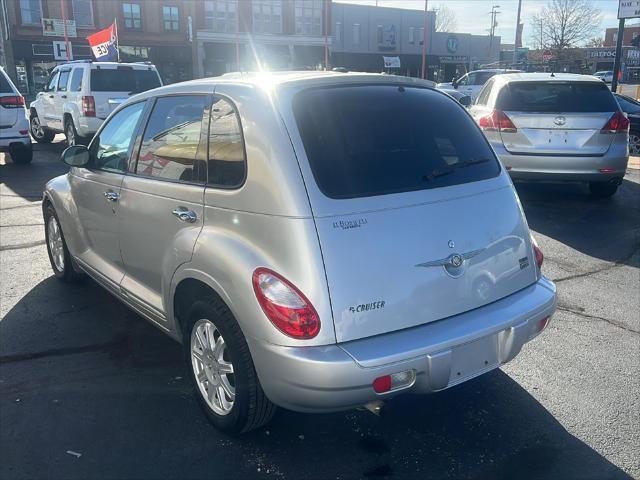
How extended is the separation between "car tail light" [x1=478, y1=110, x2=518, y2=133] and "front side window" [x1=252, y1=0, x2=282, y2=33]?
4356cm

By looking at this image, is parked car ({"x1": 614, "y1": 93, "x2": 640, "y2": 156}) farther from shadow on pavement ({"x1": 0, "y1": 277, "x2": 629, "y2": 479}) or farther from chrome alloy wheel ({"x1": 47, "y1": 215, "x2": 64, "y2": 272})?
chrome alloy wheel ({"x1": 47, "y1": 215, "x2": 64, "y2": 272})

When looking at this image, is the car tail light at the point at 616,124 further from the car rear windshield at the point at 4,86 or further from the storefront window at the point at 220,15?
the storefront window at the point at 220,15

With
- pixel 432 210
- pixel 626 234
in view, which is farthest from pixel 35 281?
pixel 626 234

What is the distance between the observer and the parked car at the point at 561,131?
7.68m

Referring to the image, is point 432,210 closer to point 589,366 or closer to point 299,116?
point 299,116

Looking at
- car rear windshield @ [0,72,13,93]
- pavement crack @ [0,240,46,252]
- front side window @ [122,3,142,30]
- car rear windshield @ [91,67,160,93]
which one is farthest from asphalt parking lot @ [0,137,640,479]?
front side window @ [122,3,142,30]

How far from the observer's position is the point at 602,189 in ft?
28.5

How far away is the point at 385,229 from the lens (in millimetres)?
2707

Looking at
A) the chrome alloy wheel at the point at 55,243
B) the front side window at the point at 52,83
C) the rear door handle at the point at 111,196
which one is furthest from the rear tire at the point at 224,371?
the front side window at the point at 52,83

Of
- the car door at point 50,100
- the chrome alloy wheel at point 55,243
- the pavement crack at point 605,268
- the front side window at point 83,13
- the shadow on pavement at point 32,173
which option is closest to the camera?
the chrome alloy wheel at point 55,243

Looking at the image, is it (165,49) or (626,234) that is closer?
(626,234)

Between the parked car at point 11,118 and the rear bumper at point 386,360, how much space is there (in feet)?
33.4

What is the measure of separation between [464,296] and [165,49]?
156ft

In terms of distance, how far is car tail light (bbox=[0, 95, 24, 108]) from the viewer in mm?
10836
